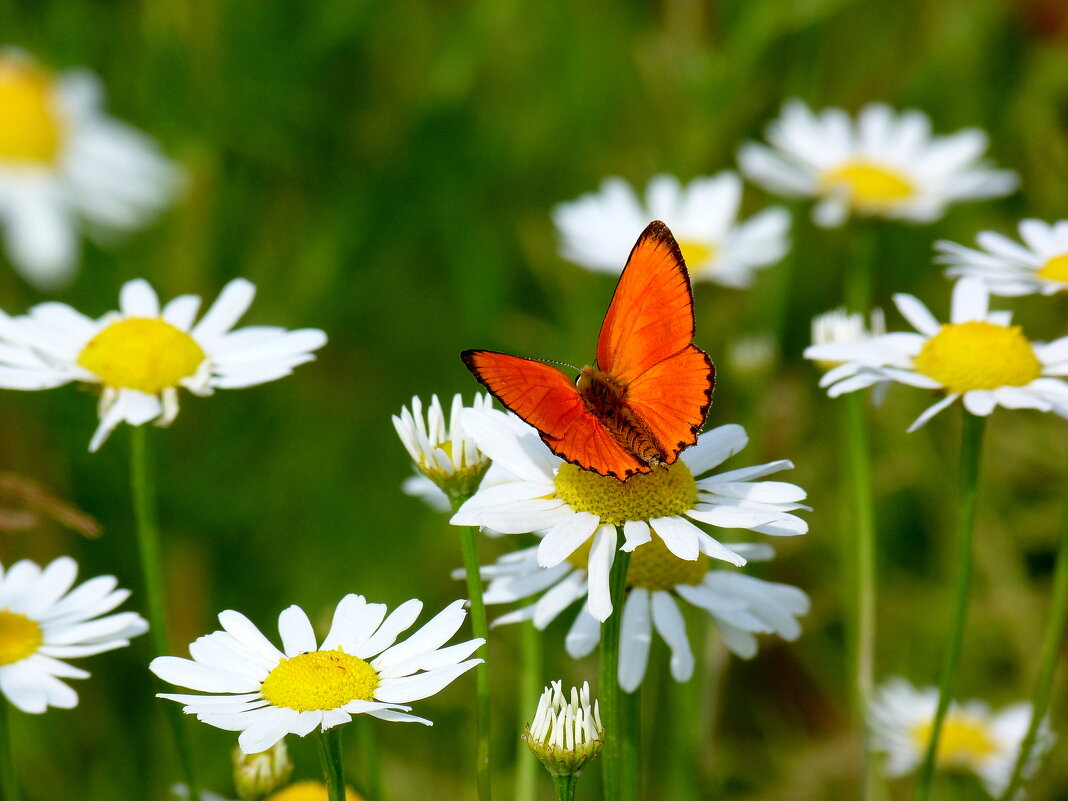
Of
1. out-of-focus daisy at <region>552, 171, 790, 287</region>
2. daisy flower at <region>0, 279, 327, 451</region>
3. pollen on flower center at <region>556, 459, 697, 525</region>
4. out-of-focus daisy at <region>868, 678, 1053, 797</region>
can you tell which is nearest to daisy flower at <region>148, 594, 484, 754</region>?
pollen on flower center at <region>556, 459, 697, 525</region>

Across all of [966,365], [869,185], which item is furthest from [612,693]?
[869,185]

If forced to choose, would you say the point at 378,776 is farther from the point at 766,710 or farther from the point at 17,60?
the point at 17,60

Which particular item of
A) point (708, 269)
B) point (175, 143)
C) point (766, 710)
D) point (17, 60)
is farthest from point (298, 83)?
point (766, 710)

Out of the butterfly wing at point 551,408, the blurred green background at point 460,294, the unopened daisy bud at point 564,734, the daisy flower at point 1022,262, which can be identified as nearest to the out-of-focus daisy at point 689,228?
the blurred green background at point 460,294

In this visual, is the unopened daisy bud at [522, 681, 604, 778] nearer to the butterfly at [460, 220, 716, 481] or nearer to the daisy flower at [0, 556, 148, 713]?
the butterfly at [460, 220, 716, 481]

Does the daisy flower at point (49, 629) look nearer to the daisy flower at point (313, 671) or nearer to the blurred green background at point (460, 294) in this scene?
the daisy flower at point (313, 671)

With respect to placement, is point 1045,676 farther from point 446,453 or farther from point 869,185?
point 869,185

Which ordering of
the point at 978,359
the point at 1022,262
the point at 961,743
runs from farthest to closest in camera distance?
the point at 961,743 < the point at 1022,262 < the point at 978,359

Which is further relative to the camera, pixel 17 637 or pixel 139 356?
pixel 139 356

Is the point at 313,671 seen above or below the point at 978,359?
below
